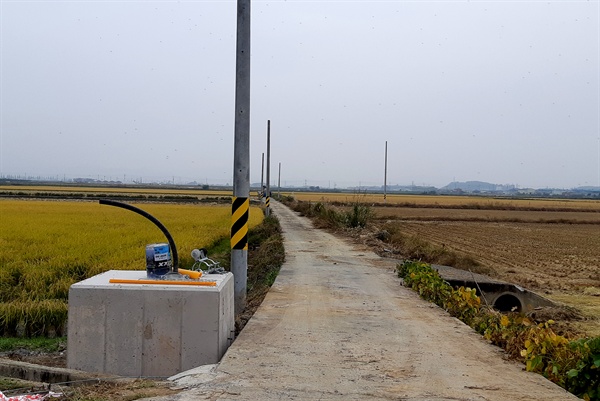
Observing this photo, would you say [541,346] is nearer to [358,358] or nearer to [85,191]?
[358,358]

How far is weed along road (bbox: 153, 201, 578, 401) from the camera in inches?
186

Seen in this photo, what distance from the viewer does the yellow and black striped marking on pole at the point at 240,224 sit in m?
8.62

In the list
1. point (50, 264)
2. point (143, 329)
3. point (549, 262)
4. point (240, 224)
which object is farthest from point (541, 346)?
point (549, 262)

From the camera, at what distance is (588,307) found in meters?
11.8

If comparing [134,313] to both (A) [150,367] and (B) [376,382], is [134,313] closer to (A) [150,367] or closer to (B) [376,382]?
(A) [150,367]

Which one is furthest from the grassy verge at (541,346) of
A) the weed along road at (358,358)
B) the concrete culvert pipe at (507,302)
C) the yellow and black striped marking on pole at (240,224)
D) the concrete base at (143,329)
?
the concrete culvert pipe at (507,302)

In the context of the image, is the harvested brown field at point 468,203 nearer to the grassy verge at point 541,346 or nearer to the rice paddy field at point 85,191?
the rice paddy field at point 85,191

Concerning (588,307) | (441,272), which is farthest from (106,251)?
(588,307)

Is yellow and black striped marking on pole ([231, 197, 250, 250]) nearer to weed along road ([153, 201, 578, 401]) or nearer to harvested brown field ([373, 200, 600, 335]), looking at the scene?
weed along road ([153, 201, 578, 401])

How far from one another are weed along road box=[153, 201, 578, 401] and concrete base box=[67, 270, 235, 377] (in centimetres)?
39

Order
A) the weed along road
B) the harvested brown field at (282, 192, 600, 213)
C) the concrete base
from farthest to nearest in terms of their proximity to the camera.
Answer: the harvested brown field at (282, 192, 600, 213), the concrete base, the weed along road

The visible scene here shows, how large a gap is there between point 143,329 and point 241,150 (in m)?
3.65

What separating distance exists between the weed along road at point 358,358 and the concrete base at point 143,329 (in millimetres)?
395

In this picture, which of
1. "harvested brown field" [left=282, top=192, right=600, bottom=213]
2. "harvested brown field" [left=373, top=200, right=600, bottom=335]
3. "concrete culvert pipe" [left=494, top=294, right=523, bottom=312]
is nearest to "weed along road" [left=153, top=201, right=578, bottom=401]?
"concrete culvert pipe" [left=494, top=294, right=523, bottom=312]
